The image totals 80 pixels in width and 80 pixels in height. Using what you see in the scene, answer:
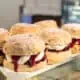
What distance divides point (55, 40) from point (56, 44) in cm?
2

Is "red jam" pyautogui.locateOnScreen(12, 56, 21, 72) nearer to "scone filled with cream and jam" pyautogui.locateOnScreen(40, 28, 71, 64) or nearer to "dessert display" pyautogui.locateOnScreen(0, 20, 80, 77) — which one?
"dessert display" pyautogui.locateOnScreen(0, 20, 80, 77)

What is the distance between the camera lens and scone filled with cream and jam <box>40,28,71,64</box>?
1.08 meters

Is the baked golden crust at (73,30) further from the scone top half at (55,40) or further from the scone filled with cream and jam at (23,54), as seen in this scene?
the scone filled with cream and jam at (23,54)

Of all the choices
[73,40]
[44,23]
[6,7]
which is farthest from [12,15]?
[73,40]

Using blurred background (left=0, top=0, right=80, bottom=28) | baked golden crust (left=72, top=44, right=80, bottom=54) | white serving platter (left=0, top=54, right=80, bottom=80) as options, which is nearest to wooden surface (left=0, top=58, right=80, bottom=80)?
white serving platter (left=0, top=54, right=80, bottom=80)

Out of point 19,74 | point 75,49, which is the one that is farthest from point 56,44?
point 19,74

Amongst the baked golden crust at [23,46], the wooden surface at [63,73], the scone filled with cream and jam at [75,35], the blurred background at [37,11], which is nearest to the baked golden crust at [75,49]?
the scone filled with cream and jam at [75,35]

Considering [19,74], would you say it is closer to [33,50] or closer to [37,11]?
[33,50]

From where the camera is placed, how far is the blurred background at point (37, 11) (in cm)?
302

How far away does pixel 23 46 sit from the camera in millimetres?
880

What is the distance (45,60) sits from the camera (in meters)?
0.97

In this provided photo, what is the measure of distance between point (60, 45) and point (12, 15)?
228 centimetres

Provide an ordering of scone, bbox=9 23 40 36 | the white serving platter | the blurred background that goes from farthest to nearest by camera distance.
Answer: the blurred background → scone, bbox=9 23 40 36 → the white serving platter

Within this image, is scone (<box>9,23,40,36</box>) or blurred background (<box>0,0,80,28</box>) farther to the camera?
blurred background (<box>0,0,80,28</box>)
